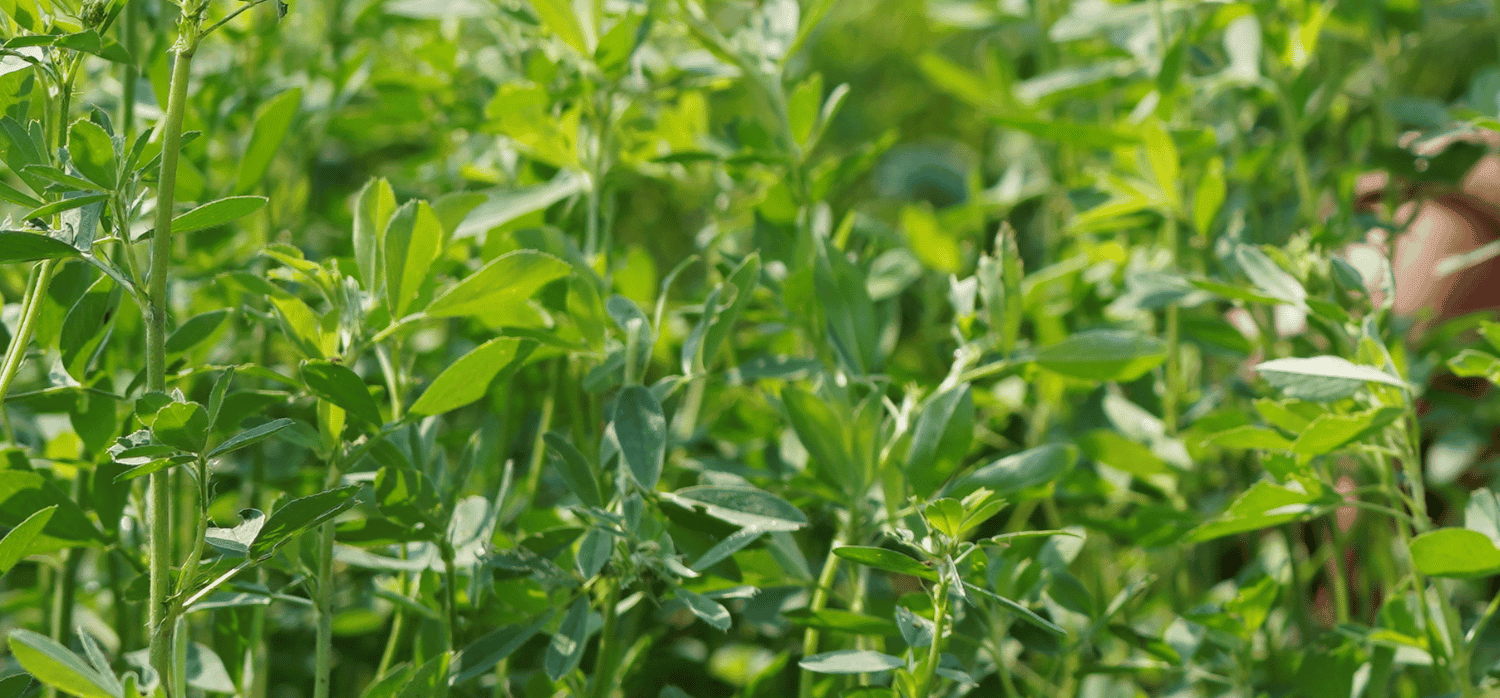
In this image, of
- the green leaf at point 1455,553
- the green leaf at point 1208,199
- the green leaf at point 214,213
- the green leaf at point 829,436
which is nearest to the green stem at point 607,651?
the green leaf at point 829,436

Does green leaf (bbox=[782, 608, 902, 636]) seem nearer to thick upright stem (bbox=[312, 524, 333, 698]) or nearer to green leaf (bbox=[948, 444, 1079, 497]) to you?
green leaf (bbox=[948, 444, 1079, 497])

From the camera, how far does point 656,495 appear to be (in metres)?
0.50

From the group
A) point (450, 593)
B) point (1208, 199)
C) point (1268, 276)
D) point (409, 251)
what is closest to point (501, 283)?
point (409, 251)

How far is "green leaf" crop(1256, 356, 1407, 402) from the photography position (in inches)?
19.7

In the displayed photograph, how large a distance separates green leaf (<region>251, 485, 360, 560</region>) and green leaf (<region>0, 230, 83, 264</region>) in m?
0.11

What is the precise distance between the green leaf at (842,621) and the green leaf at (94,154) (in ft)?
1.02

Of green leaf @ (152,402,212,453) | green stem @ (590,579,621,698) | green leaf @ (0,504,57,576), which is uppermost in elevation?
green leaf @ (152,402,212,453)

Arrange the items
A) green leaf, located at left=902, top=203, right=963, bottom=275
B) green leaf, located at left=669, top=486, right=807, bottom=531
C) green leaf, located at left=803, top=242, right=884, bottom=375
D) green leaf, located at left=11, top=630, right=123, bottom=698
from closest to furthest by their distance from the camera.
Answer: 1. green leaf, located at left=11, top=630, right=123, bottom=698
2. green leaf, located at left=669, top=486, right=807, bottom=531
3. green leaf, located at left=803, top=242, right=884, bottom=375
4. green leaf, located at left=902, top=203, right=963, bottom=275

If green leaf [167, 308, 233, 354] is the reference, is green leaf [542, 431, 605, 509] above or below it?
below

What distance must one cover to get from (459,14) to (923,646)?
49 cm

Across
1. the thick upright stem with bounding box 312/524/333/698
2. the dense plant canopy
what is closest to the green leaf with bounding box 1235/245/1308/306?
the dense plant canopy

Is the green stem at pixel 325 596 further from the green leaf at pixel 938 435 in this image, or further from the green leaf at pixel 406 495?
the green leaf at pixel 938 435

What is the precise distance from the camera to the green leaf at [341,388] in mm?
429

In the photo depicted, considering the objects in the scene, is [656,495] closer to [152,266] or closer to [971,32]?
[152,266]
